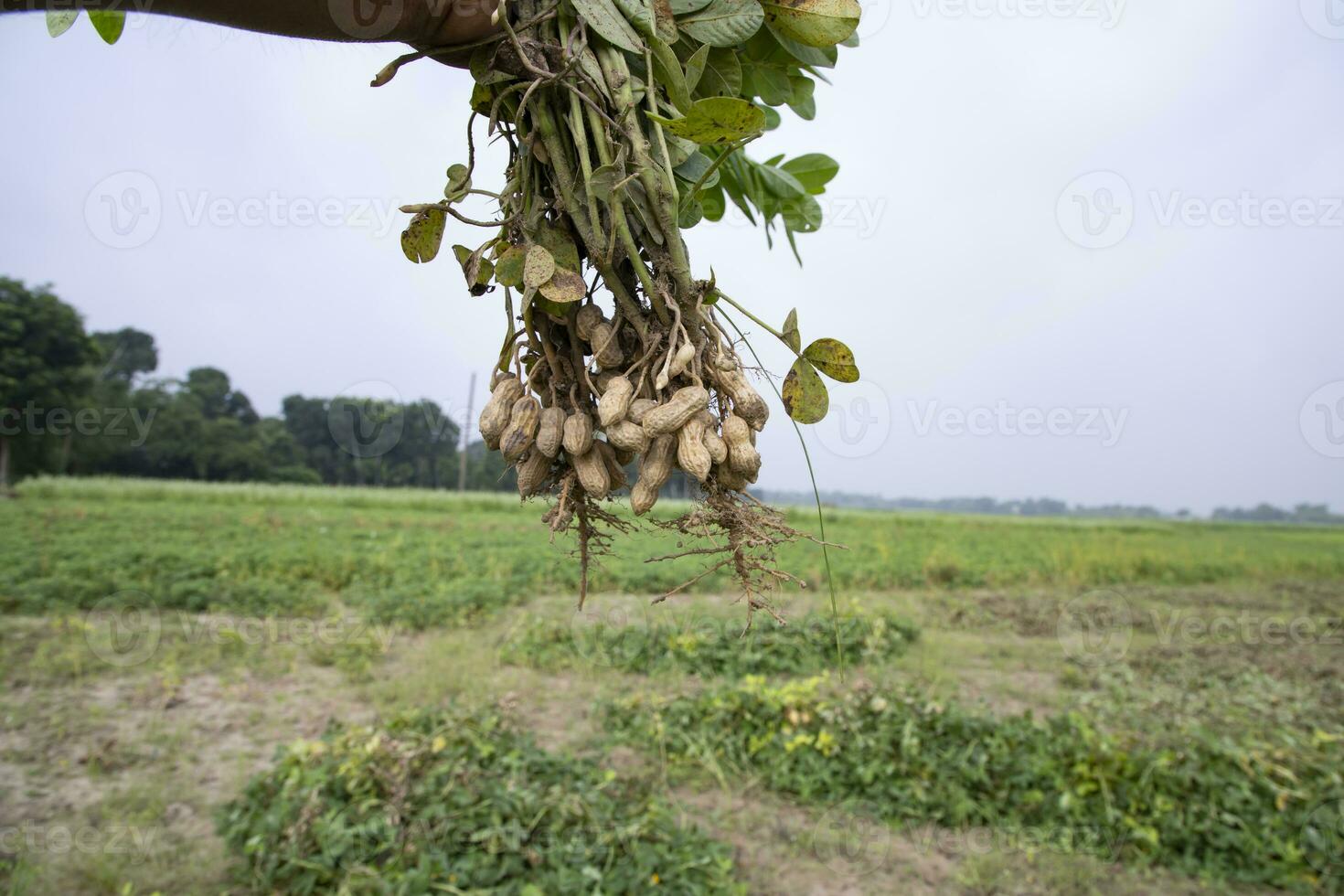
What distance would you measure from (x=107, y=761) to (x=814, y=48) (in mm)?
5968

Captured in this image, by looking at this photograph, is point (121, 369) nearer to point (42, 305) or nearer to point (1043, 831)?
point (42, 305)

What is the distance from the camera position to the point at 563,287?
3.22ft

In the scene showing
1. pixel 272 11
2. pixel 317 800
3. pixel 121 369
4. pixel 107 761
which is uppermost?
pixel 121 369

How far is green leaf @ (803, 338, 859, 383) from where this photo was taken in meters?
1.07

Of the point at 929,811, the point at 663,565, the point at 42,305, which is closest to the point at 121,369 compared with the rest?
the point at 42,305

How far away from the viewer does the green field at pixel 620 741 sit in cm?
352

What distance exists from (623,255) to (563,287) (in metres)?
0.12

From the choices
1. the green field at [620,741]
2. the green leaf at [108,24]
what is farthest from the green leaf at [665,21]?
the green leaf at [108,24]

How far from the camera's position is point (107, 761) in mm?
4668

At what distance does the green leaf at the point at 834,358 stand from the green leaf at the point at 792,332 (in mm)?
22

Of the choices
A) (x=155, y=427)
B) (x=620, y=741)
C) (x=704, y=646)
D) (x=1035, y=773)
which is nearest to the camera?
(x=1035, y=773)

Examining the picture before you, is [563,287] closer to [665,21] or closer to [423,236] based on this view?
[423,236]

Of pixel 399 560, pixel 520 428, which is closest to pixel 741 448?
pixel 520 428

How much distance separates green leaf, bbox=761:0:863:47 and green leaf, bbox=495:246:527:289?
566 millimetres
